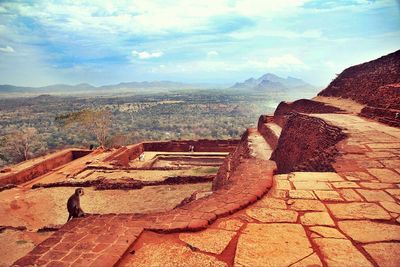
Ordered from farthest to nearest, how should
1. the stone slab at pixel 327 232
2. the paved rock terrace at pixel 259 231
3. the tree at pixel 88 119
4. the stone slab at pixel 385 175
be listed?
the tree at pixel 88 119 < the stone slab at pixel 385 175 < the stone slab at pixel 327 232 < the paved rock terrace at pixel 259 231

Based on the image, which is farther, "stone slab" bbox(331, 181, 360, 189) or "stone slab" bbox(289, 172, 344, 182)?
"stone slab" bbox(289, 172, 344, 182)

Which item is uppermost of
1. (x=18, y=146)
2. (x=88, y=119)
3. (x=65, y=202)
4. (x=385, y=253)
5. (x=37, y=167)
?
(x=385, y=253)

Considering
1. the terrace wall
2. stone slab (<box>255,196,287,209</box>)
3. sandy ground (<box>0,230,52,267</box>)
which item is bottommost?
sandy ground (<box>0,230,52,267</box>)

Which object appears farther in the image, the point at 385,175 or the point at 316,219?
the point at 385,175

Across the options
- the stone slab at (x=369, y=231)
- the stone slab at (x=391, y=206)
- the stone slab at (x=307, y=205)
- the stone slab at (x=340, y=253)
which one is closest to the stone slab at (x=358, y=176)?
the stone slab at (x=391, y=206)

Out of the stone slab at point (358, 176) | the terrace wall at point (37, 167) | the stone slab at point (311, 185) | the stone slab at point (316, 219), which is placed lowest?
the terrace wall at point (37, 167)

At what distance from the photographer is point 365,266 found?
7.79ft

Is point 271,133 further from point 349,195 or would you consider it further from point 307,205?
point 307,205

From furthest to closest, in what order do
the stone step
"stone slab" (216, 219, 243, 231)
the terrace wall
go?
the terrace wall → the stone step → "stone slab" (216, 219, 243, 231)

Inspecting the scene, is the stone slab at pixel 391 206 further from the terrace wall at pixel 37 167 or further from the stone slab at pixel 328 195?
the terrace wall at pixel 37 167

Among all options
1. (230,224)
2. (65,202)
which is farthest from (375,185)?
(65,202)

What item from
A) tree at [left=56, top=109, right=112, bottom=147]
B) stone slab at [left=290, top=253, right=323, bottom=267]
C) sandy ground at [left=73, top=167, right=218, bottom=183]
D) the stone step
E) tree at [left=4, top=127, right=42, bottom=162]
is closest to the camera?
stone slab at [left=290, top=253, right=323, bottom=267]

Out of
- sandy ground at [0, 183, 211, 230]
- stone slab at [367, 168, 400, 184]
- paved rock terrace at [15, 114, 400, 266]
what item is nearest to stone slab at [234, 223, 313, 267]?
paved rock terrace at [15, 114, 400, 266]

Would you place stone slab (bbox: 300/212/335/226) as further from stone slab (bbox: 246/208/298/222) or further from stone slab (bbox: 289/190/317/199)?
stone slab (bbox: 289/190/317/199)
